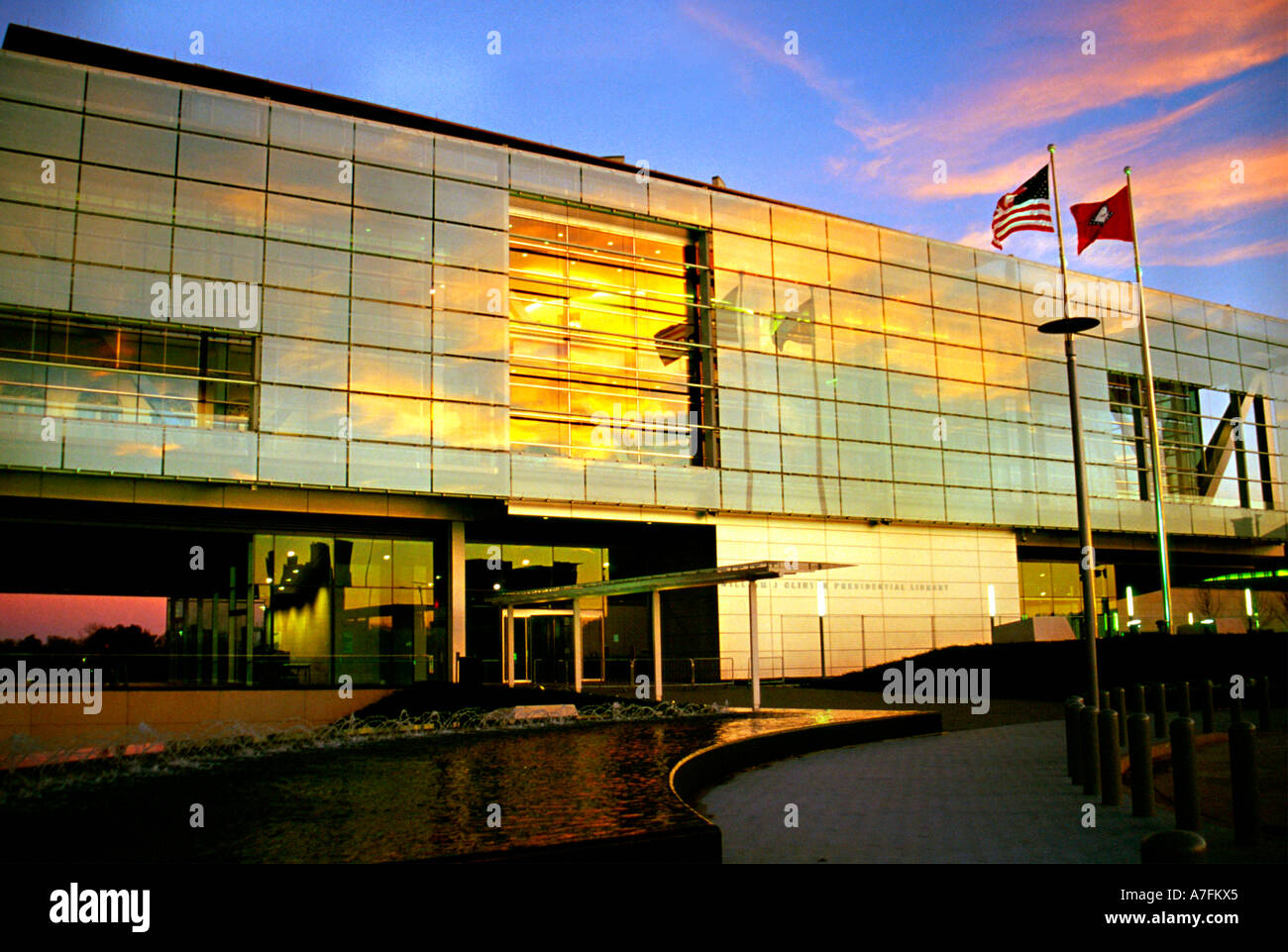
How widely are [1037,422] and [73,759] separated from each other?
4135cm

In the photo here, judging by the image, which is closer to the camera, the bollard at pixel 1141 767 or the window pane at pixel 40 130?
the bollard at pixel 1141 767

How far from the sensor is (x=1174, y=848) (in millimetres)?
6383

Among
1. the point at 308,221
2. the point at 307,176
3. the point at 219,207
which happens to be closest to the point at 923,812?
the point at 308,221

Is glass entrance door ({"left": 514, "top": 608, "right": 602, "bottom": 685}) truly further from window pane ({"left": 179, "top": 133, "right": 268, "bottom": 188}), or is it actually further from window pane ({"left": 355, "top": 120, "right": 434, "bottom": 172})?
window pane ({"left": 179, "top": 133, "right": 268, "bottom": 188})

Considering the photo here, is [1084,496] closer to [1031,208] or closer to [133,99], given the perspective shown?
[1031,208]

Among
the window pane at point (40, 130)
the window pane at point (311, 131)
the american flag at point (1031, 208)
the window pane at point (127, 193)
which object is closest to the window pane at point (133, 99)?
the window pane at point (40, 130)

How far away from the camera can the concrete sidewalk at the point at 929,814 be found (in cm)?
864

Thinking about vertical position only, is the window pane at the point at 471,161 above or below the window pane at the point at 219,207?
above

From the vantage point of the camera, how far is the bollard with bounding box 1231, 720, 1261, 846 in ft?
27.3

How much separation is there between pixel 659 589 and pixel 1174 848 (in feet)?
→ 68.6
